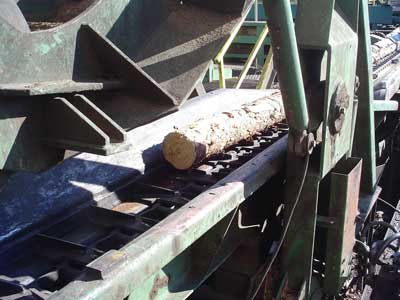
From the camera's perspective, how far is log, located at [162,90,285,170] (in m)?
2.52

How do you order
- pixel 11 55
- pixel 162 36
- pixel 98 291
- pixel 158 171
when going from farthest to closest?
pixel 158 171
pixel 162 36
pixel 11 55
pixel 98 291

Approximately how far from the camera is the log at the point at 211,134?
8.26 feet

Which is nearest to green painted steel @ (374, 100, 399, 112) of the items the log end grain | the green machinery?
the log end grain

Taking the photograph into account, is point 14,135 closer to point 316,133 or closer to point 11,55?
point 11,55

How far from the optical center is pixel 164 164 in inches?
104

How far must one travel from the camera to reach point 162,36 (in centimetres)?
220

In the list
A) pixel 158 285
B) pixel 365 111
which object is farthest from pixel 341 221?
pixel 158 285

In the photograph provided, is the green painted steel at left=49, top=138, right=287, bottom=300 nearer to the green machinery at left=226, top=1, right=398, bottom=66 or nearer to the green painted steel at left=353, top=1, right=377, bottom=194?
the green painted steel at left=353, top=1, right=377, bottom=194

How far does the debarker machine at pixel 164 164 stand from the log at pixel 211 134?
60mm

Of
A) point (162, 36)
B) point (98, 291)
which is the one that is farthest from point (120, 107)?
point (98, 291)

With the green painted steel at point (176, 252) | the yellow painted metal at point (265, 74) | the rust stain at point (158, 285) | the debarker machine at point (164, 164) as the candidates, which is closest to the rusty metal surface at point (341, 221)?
the debarker machine at point (164, 164)

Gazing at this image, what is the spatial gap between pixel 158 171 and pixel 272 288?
836 millimetres

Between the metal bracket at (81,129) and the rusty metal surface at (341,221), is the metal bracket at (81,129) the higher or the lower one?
the higher one

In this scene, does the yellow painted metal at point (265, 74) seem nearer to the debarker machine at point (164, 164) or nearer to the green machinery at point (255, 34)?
the green machinery at point (255, 34)
